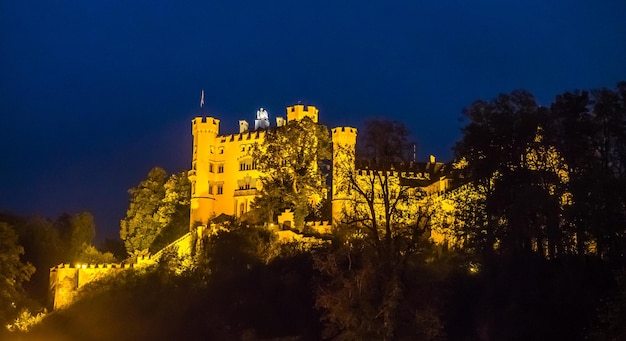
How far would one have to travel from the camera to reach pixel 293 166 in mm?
54844

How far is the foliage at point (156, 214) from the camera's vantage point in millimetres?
62188

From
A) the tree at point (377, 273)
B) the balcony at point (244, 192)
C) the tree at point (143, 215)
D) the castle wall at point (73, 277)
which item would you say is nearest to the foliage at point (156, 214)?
the tree at point (143, 215)

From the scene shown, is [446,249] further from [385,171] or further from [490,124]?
[385,171]

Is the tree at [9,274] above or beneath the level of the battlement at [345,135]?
beneath

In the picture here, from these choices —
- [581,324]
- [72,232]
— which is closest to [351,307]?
[581,324]

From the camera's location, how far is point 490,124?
126ft

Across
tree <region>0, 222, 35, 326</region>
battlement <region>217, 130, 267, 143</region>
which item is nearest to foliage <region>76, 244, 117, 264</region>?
tree <region>0, 222, 35, 326</region>

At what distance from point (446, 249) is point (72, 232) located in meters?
35.7

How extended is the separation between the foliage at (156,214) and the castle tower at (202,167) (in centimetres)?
211

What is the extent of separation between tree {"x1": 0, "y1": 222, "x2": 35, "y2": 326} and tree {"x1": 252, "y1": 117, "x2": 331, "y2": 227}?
16.8 metres

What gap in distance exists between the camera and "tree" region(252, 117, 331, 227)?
177 feet

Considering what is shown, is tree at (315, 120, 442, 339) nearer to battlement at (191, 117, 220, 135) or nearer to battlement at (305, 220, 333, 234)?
battlement at (305, 220, 333, 234)

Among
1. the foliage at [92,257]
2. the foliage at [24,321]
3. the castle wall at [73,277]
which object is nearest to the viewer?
the foliage at [24,321]

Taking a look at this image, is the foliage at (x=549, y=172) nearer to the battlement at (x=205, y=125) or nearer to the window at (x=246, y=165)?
the window at (x=246, y=165)
